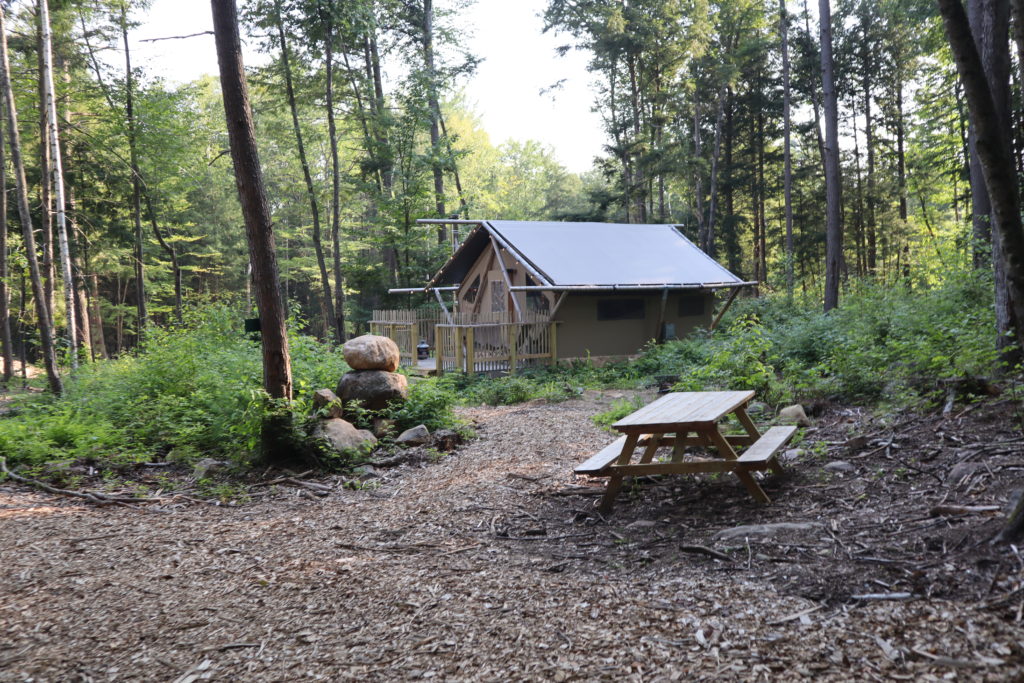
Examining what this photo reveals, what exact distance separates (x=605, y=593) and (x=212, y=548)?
289 cm

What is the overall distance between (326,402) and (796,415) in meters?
5.41

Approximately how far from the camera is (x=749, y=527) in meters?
4.22

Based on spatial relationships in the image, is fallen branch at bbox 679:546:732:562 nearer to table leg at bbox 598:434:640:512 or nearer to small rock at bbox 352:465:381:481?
table leg at bbox 598:434:640:512

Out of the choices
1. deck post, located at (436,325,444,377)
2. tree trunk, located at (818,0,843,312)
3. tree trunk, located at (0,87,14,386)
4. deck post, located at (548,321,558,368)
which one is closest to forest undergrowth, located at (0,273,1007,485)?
deck post, located at (436,325,444,377)

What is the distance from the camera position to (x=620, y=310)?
18.3m

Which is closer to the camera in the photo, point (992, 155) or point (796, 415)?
point (992, 155)

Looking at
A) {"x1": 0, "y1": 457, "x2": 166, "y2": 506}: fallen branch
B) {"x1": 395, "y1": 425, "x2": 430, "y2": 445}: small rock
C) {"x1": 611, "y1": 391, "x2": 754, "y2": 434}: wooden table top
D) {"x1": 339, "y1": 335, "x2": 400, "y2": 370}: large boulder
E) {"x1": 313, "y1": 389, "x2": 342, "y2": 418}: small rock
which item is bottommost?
{"x1": 395, "y1": 425, "x2": 430, "y2": 445}: small rock

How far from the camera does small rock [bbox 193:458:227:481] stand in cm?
707

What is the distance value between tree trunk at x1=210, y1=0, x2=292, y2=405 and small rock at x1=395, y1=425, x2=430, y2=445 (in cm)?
160

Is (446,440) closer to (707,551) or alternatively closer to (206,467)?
(206,467)

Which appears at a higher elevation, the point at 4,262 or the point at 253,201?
the point at 4,262

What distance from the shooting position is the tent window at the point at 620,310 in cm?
1800

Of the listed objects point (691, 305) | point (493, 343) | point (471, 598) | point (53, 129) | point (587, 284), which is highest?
point (53, 129)

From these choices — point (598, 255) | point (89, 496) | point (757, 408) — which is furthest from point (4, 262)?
point (757, 408)
